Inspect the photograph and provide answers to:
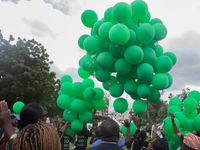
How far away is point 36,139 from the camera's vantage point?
4.13ft

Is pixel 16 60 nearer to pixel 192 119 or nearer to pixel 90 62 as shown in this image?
pixel 90 62

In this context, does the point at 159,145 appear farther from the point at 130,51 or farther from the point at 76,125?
the point at 76,125

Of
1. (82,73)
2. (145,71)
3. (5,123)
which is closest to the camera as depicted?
(5,123)

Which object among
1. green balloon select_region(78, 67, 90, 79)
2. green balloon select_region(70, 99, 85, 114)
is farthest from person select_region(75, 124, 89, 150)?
green balloon select_region(78, 67, 90, 79)

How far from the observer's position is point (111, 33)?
2656 millimetres

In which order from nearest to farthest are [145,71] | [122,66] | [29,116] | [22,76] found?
[29,116] < [145,71] < [122,66] < [22,76]

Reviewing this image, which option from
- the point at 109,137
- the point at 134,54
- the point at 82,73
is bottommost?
the point at 109,137

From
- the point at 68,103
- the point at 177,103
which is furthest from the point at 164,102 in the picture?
the point at 68,103

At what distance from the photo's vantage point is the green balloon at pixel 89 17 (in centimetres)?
342

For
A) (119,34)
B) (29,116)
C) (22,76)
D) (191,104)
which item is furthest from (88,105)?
(22,76)

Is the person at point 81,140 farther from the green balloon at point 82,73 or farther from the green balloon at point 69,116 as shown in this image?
the green balloon at point 82,73

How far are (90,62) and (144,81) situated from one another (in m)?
1.15

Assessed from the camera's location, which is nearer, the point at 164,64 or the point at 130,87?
the point at 164,64

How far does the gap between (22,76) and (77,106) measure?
12.2m
